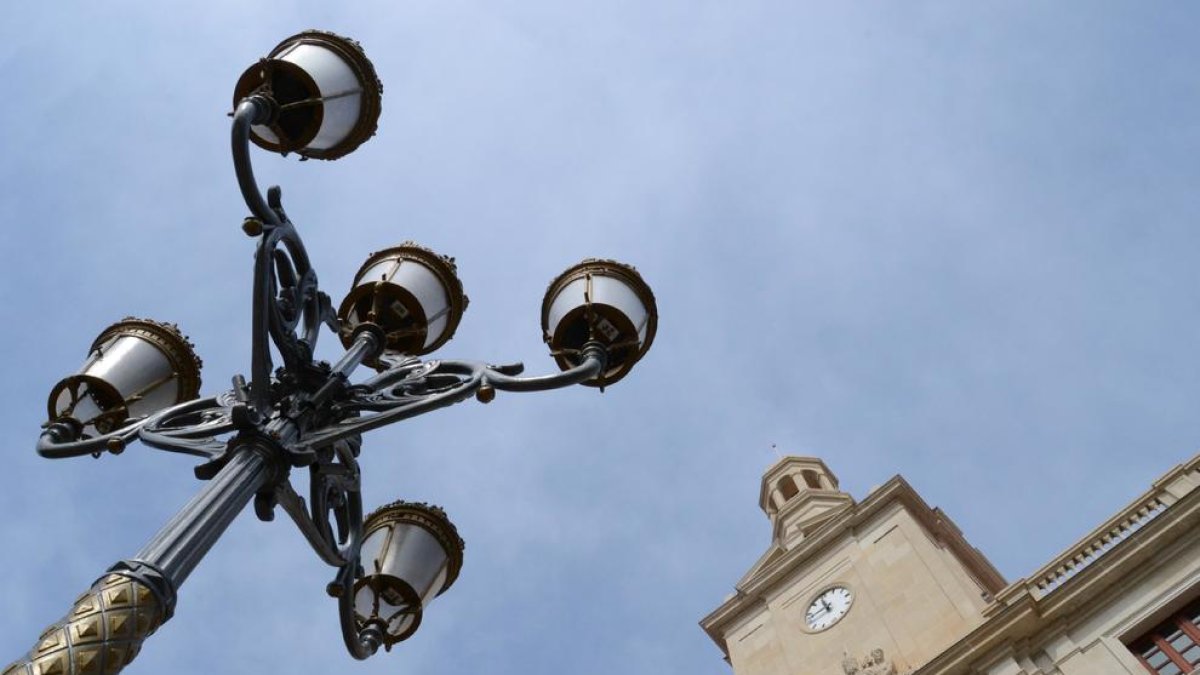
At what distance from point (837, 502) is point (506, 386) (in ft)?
99.4

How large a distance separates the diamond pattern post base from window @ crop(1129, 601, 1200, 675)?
63.6ft

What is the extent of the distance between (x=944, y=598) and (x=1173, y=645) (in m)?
6.32

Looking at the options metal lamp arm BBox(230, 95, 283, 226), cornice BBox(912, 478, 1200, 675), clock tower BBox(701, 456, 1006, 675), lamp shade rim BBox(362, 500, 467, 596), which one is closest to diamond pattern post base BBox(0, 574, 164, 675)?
metal lamp arm BBox(230, 95, 283, 226)

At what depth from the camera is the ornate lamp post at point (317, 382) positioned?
4.43 metres

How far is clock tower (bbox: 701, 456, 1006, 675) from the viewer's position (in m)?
24.4

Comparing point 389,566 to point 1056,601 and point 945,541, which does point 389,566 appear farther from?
point 945,541

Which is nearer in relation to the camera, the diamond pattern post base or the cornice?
the diamond pattern post base

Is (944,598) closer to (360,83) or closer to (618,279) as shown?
(618,279)

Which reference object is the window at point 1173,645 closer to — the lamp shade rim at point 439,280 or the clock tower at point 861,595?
the clock tower at point 861,595

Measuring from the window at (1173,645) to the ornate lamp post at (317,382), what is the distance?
54.5ft

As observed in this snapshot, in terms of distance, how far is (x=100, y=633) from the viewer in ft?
10.8

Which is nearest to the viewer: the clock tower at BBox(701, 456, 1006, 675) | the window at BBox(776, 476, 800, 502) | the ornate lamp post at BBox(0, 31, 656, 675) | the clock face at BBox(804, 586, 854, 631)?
the ornate lamp post at BBox(0, 31, 656, 675)

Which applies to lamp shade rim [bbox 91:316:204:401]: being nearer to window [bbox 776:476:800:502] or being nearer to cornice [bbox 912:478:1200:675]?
cornice [bbox 912:478:1200:675]

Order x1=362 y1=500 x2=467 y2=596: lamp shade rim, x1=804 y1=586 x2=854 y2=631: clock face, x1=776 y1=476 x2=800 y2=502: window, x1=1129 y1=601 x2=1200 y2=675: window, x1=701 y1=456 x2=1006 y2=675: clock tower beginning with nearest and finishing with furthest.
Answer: x1=362 y1=500 x2=467 y2=596: lamp shade rim < x1=1129 y1=601 x2=1200 y2=675: window < x1=701 y1=456 x2=1006 y2=675: clock tower < x1=804 y1=586 x2=854 y2=631: clock face < x1=776 y1=476 x2=800 y2=502: window
